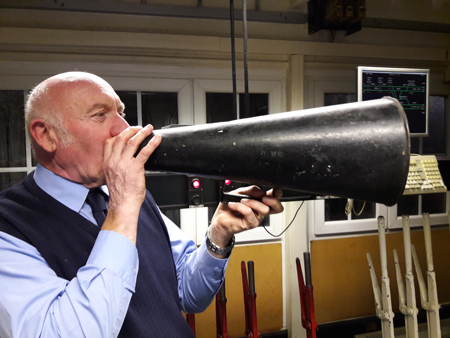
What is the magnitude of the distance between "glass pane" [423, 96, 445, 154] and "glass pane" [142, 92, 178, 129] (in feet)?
7.95

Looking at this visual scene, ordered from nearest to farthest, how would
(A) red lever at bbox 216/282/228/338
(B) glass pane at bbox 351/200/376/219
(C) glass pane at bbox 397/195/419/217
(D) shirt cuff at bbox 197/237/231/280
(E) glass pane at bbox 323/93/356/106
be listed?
(D) shirt cuff at bbox 197/237/231/280 → (A) red lever at bbox 216/282/228/338 → (E) glass pane at bbox 323/93/356/106 → (B) glass pane at bbox 351/200/376/219 → (C) glass pane at bbox 397/195/419/217

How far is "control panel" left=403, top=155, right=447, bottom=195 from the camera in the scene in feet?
7.22

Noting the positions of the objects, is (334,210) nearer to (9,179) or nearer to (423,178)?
(423,178)

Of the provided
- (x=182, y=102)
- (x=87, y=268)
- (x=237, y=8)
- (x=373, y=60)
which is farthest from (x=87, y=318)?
(x=373, y=60)

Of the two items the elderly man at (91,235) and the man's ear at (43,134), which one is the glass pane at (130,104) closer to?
the elderly man at (91,235)

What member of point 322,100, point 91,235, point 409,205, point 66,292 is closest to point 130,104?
point 322,100

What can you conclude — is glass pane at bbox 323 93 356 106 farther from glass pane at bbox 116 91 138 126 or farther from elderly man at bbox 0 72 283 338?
elderly man at bbox 0 72 283 338

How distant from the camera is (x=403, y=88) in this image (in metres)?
2.23

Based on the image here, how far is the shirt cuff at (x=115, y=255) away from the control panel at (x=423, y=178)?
199cm

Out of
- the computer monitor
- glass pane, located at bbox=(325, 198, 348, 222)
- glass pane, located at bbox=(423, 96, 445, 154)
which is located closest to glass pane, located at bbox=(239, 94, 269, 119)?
the computer monitor

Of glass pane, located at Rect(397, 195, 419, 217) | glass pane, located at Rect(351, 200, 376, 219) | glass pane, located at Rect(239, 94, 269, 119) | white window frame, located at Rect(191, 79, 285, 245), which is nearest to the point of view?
white window frame, located at Rect(191, 79, 285, 245)

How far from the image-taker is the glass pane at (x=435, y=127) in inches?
129

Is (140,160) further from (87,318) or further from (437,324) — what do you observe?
(437,324)

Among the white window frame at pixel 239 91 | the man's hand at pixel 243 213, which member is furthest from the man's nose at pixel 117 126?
the white window frame at pixel 239 91
